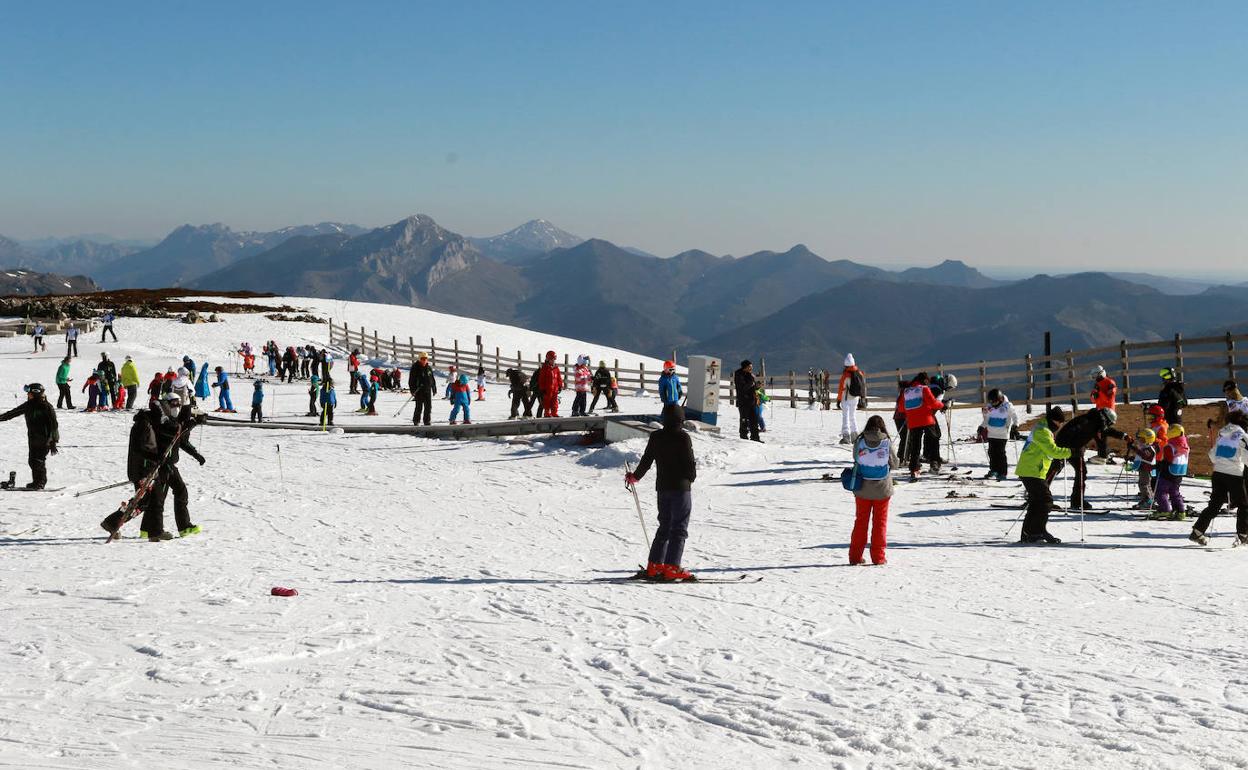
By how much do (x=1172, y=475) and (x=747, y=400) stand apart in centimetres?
878

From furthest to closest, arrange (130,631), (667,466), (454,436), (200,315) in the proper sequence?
(200,315) < (454,436) < (667,466) < (130,631)

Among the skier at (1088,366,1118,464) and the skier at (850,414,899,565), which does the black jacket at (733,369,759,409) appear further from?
the skier at (850,414,899,565)

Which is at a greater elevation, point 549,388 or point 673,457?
point 549,388

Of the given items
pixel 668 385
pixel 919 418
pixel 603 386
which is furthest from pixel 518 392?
pixel 919 418

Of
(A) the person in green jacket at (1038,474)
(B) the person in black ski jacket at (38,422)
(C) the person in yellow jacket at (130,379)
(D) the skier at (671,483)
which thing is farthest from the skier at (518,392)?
(D) the skier at (671,483)

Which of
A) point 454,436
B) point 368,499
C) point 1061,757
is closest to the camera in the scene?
point 1061,757

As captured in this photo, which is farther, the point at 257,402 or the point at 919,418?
the point at 257,402

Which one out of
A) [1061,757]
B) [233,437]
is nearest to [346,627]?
[1061,757]

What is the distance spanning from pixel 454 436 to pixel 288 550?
9937mm

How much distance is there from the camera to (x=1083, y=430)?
11062 millimetres

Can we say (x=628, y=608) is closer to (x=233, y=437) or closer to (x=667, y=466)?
(x=667, y=466)

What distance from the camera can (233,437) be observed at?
21516 mm

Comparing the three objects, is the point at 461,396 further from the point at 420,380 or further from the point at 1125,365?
the point at 1125,365

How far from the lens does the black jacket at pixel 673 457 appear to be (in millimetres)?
8898
